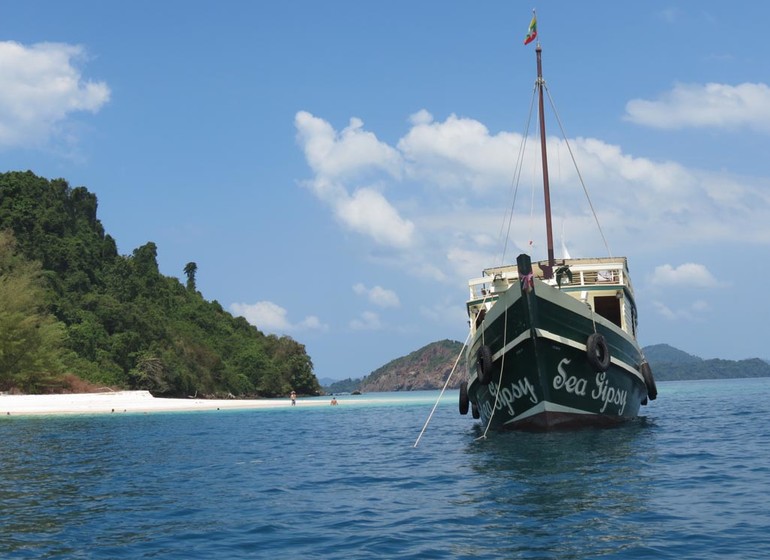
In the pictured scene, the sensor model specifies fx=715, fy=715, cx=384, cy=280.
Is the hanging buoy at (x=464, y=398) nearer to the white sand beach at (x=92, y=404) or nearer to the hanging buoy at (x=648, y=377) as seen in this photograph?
the hanging buoy at (x=648, y=377)

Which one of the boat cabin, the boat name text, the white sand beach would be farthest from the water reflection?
the white sand beach

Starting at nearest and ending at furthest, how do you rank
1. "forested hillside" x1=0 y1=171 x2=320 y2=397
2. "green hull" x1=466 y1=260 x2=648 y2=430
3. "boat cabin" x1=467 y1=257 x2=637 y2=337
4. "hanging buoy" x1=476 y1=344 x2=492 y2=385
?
1. "green hull" x1=466 y1=260 x2=648 y2=430
2. "hanging buoy" x1=476 y1=344 x2=492 y2=385
3. "boat cabin" x1=467 y1=257 x2=637 y2=337
4. "forested hillside" x1=0 y1=171 x2=320 y2=397

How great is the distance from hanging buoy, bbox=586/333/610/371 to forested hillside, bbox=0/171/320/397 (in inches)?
1877

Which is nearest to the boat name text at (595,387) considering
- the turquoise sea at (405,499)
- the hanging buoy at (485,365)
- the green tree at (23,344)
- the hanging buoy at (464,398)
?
the turquoise sea at (405,499)

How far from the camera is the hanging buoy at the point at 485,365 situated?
2392 cm

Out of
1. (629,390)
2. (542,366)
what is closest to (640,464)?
(542,366)

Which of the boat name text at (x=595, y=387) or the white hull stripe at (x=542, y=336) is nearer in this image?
the white hull stripe at (x=542, y=336)

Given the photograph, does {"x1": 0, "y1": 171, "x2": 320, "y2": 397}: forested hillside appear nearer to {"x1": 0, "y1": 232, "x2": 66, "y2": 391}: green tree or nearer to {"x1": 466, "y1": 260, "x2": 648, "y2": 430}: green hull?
{"x1": 0, "y1": 232, "x2": 66, "y2": 391}: green tree

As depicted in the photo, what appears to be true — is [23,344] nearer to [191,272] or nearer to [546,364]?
[546,364]

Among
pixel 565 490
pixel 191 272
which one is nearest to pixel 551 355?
pixel 565 490

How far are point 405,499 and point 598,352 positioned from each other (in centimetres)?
1168

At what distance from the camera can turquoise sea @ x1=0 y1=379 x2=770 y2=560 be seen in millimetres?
9992

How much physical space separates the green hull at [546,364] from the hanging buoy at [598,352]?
0.20 meters

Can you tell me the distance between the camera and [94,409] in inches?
2143
